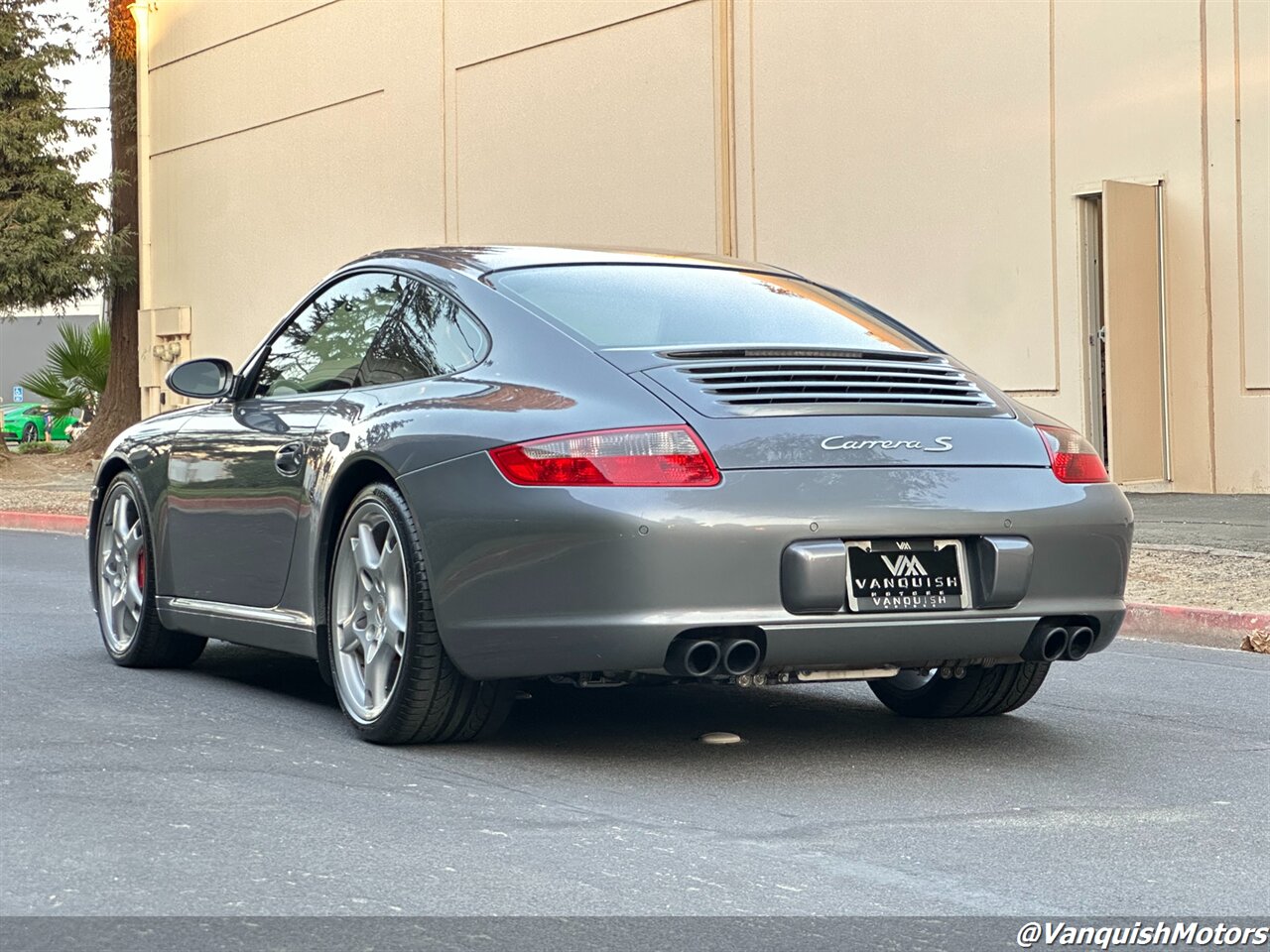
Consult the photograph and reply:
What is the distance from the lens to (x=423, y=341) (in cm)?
580

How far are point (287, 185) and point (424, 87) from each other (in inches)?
149

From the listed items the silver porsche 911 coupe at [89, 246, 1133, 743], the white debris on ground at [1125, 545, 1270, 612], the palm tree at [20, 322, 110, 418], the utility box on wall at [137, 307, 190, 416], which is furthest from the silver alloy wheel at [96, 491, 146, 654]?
the palm tree at [20, 322, 110, 418]

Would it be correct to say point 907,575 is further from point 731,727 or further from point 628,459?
point 731,727

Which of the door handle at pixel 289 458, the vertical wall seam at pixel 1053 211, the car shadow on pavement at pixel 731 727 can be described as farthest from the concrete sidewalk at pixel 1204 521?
the door handle at pixel 289 458

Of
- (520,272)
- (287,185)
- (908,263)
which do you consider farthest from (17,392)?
(520,272)

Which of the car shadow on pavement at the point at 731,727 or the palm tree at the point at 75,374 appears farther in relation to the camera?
the palm tree at the point at 75,374

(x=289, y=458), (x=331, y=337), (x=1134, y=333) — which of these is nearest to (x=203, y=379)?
(x=331, y=337)

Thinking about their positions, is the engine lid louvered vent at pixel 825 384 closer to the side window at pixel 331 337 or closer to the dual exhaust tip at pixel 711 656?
the dual exhaust tip at pixel 711 656

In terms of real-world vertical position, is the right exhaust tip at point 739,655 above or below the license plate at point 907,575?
below

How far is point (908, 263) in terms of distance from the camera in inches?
709

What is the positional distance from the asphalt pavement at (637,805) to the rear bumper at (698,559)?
0.37 meters

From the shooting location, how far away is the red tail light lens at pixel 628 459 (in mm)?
4895

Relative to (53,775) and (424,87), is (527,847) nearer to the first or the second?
(53,775)

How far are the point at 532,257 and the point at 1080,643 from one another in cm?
204
